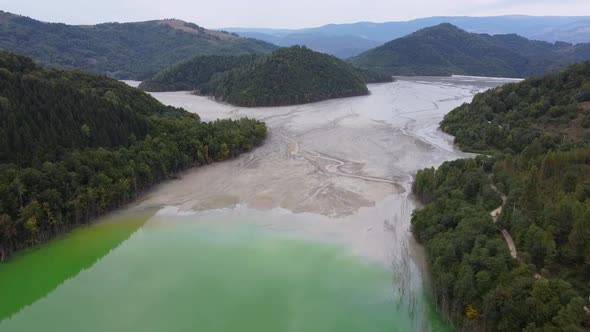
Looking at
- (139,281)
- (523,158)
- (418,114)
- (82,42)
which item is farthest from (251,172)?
(82,42)

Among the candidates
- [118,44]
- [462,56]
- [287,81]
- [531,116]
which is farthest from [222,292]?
[118,44]

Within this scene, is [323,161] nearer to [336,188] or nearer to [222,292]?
[336,188]

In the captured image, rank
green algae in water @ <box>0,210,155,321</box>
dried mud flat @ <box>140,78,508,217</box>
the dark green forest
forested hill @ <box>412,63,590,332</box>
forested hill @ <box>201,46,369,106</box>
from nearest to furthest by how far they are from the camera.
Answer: forested hill @ <box>412,63,590,332</box>
green algae in water @ <box>0,210,155,321</box>
dried mud flat @ <box>140,78,508,217</box>
forested hill @ <box>201,46,369,106</box>
the dark green forest

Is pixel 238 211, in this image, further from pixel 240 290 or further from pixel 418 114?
pixel 418 114

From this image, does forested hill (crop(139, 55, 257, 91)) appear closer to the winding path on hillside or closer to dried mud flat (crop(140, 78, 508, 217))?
dried mud flat (crop(140, 78, 508, 217))

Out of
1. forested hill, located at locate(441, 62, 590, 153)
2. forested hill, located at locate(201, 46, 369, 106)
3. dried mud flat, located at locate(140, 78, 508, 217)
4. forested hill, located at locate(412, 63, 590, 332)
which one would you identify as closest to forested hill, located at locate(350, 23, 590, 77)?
forested hill, located at locate(201, 46, 369, 106)

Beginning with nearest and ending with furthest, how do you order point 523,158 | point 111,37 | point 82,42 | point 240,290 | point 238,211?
point 240,290 → point 523,158 → point 238,211 → point 82,42 → point 111,37

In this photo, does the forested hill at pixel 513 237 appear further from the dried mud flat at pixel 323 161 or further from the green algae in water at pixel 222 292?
the dried mud flat at pixel 323 161
